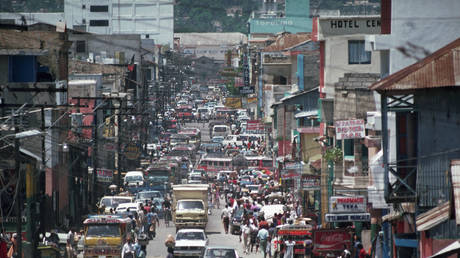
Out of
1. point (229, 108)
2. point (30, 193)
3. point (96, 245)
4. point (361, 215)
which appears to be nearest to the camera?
point (361, 215)

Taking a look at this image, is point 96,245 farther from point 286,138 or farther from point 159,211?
point 286,138

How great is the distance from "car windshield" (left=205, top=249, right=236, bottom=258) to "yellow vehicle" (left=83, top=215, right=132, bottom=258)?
210 inches

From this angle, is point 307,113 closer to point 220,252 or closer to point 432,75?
point 220,252

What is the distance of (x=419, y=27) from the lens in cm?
3403

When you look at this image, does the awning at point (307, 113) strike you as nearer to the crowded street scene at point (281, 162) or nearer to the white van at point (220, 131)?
the crowded street scene at point (281, 162)

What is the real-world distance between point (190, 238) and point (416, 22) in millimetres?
15970

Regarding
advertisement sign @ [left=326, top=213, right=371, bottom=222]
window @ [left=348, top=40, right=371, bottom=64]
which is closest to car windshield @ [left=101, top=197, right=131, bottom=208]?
window @ [left=348, top=40, right=371, bottom=64]

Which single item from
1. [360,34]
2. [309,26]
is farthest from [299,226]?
[309,26]

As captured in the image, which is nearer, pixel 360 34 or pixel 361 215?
pixel 361 215

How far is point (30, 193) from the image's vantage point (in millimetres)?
49281

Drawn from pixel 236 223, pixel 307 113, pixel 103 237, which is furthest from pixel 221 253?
pixel 307 113

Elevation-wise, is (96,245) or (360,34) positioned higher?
(360,34)

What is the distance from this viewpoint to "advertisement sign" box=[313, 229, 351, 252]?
41.6m

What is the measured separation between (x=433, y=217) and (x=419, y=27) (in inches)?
309
